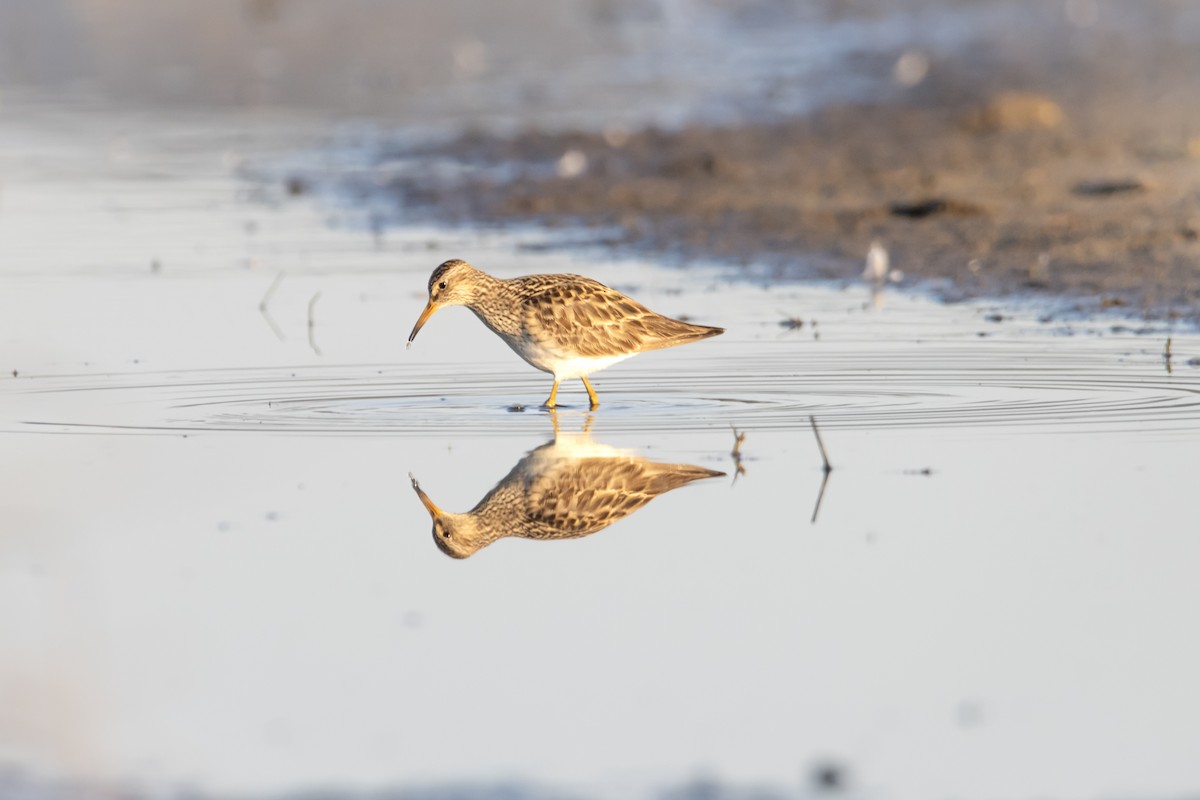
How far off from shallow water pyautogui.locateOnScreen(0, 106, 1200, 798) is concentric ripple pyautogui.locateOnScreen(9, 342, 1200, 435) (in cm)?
3

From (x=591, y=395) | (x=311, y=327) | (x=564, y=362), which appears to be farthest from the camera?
(x=311, y=327)

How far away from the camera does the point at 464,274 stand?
10188 millimetres

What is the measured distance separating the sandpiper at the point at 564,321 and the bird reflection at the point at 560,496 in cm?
121

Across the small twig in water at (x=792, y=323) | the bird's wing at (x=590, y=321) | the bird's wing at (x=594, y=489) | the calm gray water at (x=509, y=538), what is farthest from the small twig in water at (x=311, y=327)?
the bird's wing at (x=594, y=489)

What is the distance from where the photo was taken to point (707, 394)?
964 cm

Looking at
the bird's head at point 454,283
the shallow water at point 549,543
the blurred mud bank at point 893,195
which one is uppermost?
the blurred mud bank at point 893,195

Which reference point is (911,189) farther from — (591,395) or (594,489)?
(594,489)

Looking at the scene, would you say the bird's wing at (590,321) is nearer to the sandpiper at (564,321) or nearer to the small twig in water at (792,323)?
the sandpiper at (564,321)

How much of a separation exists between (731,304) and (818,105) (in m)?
10.8

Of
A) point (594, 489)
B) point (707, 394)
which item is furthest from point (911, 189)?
point (594, 489)

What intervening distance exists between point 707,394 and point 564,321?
0.78 metres

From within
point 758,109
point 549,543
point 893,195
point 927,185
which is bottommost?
point 549,543

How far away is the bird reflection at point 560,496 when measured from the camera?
7066mm

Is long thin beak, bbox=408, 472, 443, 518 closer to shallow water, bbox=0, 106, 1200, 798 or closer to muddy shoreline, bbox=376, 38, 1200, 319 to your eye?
shallow water, bbox=0, 106, 1200, 798
